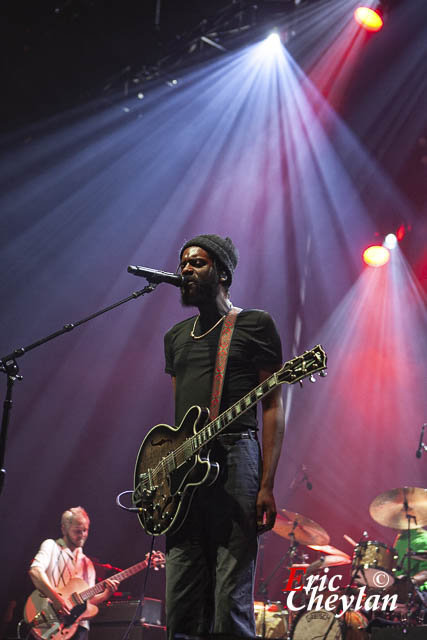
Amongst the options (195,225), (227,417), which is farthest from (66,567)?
(227,417)

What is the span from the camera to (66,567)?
7328 mm

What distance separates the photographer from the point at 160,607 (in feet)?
24.4

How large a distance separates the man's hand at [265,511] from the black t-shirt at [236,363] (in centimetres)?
33

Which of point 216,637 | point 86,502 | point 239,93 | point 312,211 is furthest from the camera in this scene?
point 312,211

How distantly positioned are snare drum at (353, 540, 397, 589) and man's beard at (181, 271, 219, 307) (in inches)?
198

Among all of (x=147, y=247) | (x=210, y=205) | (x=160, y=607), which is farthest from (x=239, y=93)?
(x=160, y=607)

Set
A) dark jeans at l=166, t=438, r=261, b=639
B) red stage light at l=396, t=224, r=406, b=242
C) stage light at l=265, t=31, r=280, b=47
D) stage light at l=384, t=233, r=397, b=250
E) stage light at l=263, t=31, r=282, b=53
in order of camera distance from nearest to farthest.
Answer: dark jeans at l=166, t=438, r=261, b=639
stage light at l=265, t=31, r=280, b=47
stage light at l=263, t=31, r=282, b=53
red stage light at l=396, t=224, r=406, b=242
stage light at l=384, t=233, r=397, b=250

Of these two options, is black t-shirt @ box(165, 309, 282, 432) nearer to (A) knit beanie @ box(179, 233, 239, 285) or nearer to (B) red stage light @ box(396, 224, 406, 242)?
(A) knit beanie @ box(179, 233, 239, 285)

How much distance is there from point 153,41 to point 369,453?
21.9 ft

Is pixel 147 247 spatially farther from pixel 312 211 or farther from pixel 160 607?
pixel 160 607

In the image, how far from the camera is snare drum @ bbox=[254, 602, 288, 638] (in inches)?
275

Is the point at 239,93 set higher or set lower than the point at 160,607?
higher

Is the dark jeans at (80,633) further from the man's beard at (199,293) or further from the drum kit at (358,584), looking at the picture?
the man's beard at (199,293)

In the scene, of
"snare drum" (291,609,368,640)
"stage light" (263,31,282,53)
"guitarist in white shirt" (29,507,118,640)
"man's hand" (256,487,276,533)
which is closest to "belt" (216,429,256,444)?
"man's hand" (256,487,276,533)
